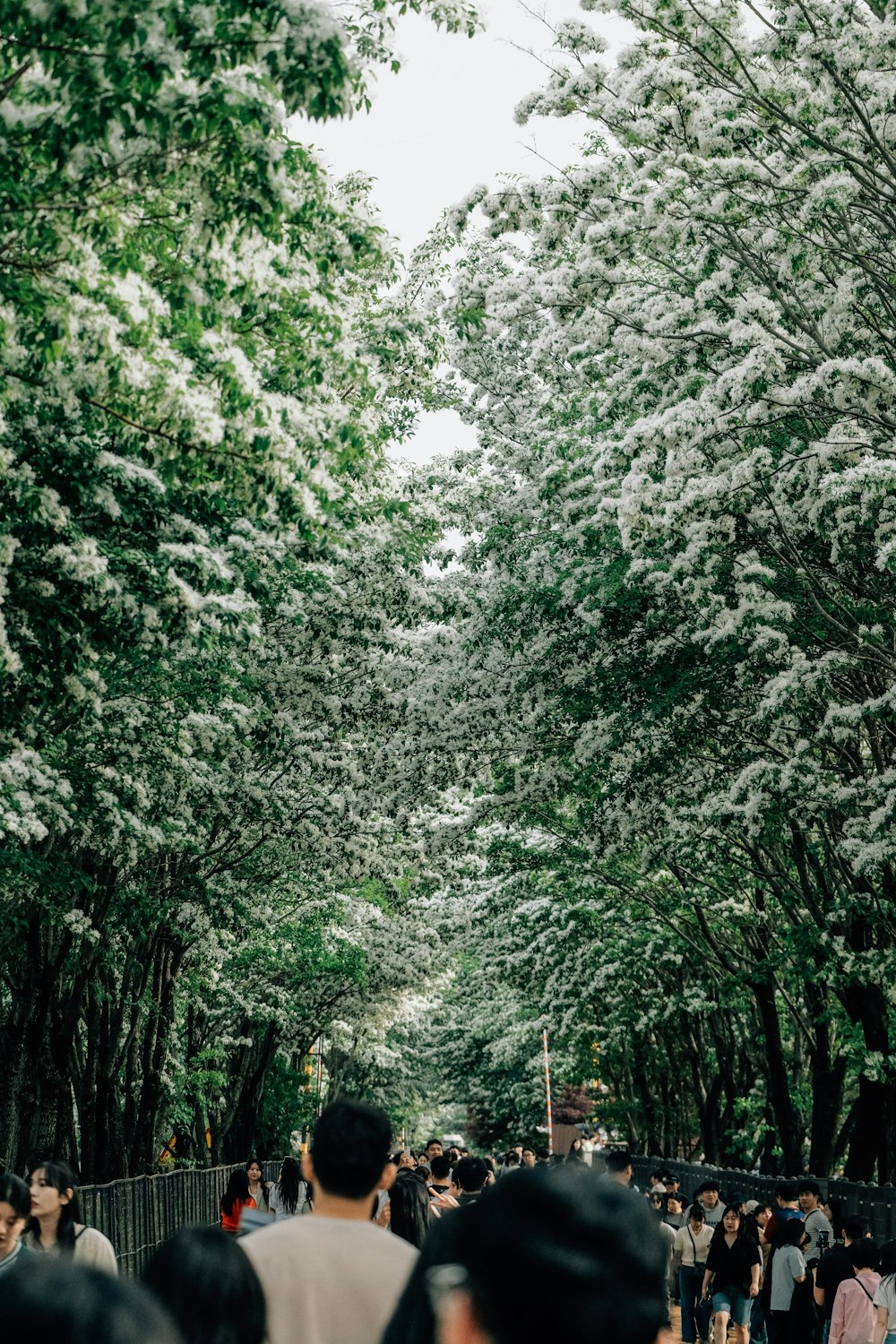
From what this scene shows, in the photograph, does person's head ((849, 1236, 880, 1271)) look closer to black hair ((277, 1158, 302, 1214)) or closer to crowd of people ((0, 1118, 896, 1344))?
crowd of people ((0, 1118, 896, 1344))

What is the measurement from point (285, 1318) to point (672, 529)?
9.89 m

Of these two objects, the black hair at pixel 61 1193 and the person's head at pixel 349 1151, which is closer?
the person's head at pixel 349 1151

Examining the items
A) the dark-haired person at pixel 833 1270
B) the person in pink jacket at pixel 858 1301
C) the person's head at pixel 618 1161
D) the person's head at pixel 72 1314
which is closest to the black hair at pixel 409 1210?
the person's head at pixel 618 1161

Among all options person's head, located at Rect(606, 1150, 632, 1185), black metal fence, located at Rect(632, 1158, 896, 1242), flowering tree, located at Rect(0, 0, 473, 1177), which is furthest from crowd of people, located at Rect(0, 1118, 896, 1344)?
black metal fence, located at Rect(632, 1158, 896, 1242)

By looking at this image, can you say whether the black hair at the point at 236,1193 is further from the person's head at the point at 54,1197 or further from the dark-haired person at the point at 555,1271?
the dark-haired person at the point at 555,1271

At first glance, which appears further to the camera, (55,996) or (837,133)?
(55,996)

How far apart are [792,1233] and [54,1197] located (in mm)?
8963

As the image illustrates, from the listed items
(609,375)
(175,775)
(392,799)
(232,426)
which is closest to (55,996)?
(392,799)

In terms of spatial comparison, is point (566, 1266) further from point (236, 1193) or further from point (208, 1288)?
point (236, 1193)

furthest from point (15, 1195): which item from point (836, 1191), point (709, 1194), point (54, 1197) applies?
point (836, 1191)

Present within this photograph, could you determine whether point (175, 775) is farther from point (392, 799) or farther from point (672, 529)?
point (672, 529)

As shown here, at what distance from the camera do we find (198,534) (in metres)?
10.8

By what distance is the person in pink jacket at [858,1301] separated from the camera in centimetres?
1020

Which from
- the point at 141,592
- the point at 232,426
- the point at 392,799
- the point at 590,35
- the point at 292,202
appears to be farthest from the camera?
the point at 392,799
